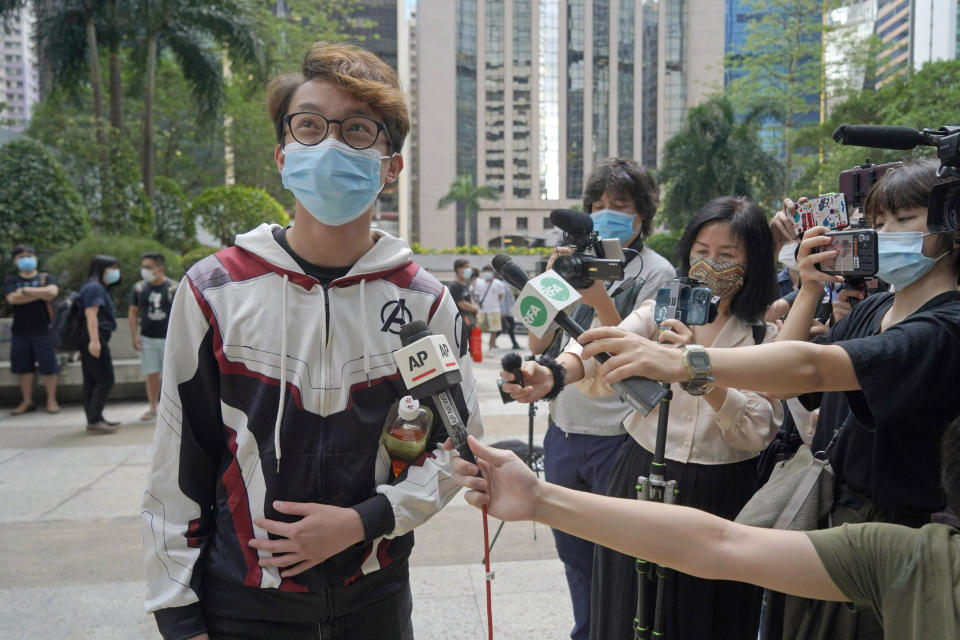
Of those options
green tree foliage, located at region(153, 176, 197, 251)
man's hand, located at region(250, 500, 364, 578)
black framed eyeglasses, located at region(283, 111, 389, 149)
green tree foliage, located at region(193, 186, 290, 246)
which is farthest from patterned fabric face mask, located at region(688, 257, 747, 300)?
green tree foliage, located at region(193, 186, 290, 246)

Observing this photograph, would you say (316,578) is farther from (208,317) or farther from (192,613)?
(208,317)

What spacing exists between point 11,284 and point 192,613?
8.15 m

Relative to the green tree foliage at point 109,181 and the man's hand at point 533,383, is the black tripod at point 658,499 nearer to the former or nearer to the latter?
the man's hand at point 533,383

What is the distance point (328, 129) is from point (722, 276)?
1387 millimetres

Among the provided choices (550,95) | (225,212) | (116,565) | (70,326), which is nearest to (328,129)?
(116,565)

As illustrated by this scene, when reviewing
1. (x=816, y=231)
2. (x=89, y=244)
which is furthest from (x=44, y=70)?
(x=816, y=231)

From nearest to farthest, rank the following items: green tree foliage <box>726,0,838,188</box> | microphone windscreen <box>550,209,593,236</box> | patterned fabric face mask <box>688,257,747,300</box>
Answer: microphone windscreen <box>550,209,593,236</box>
patterned fabric face mask <box>688,257,747,300</box>
green tree foliage <box>726,0,838,188</box>

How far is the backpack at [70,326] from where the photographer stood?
7.46 m

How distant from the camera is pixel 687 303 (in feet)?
6.51

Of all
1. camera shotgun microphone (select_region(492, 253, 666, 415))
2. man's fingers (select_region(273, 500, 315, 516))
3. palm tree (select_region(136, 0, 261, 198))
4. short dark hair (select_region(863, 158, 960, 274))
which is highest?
palm tree (select_region(136, 0, 261, 198))

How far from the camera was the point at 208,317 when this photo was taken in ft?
5.70

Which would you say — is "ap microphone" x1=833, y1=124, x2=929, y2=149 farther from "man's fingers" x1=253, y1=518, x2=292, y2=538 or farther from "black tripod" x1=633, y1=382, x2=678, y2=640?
"man's fingers" x1=253, y1=518, x2=292, y2=538

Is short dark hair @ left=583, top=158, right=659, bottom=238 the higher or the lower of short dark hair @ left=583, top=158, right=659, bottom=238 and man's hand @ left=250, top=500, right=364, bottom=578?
the higher

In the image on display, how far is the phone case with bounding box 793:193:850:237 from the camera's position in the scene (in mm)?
2492
